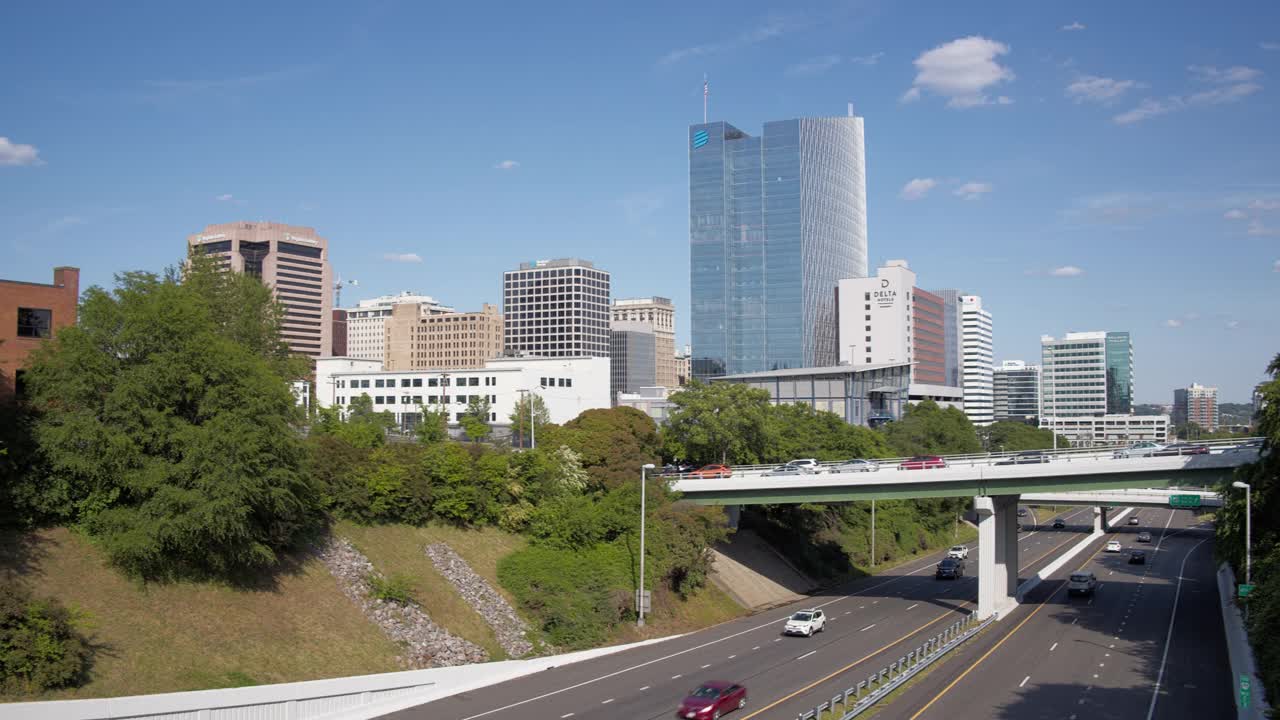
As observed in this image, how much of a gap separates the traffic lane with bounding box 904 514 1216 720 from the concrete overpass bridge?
173 inches

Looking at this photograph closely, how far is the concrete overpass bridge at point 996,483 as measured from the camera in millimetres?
56156

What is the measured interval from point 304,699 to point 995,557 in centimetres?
4223

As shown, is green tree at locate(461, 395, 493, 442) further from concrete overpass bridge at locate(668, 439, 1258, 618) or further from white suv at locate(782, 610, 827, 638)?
white suv at locate(782, 610, 827, 638)

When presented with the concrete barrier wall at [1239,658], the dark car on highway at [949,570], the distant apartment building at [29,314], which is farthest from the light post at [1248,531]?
the distant apartment building at [29,314]

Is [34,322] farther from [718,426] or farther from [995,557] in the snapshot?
[995,557]

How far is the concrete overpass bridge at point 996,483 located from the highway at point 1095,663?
396cm

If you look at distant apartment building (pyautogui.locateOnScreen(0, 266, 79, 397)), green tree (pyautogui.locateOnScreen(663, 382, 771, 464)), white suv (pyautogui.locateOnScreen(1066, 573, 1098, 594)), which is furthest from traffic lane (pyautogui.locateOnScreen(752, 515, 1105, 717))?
distant apartment building (pyautogui.locateOnScreen(0, 266, 79, 397))

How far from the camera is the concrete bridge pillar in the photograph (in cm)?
6109

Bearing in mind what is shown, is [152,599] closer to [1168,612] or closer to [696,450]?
[696,450]

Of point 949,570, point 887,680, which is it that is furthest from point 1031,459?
point 887,680

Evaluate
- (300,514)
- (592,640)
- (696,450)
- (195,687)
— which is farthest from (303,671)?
(696,450)

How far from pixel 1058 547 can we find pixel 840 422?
26365 mm

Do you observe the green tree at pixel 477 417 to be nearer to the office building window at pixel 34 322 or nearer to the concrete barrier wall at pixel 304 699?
the office building window at pixel 34 322

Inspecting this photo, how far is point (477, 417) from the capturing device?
11819 cm
